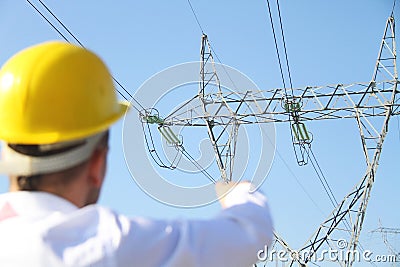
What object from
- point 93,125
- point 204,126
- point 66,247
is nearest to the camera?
point 66,247

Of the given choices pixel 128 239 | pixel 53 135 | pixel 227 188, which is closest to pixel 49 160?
pixel 53 135

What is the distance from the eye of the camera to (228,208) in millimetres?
1111

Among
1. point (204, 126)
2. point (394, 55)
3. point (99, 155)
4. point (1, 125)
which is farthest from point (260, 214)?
point (394, 55)

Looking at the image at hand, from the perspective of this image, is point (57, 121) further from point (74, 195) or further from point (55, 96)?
point (74, 195)

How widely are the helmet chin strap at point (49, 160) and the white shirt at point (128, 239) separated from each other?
0.08 m

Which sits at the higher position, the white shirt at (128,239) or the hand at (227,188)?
the hand at (227,188)

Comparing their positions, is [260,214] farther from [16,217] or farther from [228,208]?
[16,217]

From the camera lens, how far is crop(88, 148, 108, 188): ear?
1.13 meters

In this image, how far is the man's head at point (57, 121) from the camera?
3.55ft

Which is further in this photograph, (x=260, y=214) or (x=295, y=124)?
(x=295, y=124)

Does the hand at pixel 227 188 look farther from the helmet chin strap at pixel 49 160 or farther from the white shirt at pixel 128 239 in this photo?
the helmet chin strap at pixel 49 160

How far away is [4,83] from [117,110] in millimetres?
234

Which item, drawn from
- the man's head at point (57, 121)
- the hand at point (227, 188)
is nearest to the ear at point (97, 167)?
the man's head at point (57, 121)

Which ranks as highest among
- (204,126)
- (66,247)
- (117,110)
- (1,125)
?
(204,126)
